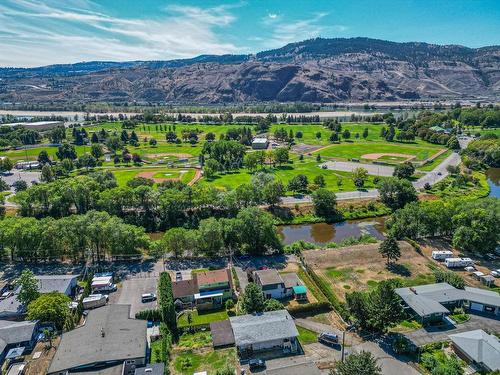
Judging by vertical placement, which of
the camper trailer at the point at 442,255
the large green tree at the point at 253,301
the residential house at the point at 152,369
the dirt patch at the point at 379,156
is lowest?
the residential house at the point at 152,369

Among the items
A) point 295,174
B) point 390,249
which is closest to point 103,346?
point 390,249

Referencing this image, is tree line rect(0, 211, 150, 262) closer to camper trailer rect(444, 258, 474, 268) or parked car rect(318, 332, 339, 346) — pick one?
parked car rect(318, 332, 339, 346)

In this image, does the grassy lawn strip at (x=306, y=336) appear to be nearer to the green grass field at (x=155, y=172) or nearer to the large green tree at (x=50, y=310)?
the large green tree at (x=50, y=310)

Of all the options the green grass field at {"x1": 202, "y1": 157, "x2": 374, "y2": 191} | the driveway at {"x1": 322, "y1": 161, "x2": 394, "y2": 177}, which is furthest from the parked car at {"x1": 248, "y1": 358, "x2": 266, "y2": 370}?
the driveway at {"x1": 322, "y1": 161, "x2": 394, "y2": 177}

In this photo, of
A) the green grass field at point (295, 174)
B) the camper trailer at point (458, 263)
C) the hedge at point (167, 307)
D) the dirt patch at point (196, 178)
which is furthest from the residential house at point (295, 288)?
the dirt patch at point (196, 178)

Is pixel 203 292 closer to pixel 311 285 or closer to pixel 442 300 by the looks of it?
pixel 311 285

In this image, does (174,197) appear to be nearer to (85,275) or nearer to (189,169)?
(85,275)
